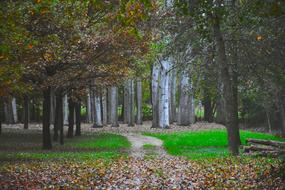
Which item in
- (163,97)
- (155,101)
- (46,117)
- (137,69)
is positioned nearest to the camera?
(46,117)

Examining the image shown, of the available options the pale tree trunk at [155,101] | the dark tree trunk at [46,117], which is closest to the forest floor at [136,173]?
the dark tree trunk at [46,117]

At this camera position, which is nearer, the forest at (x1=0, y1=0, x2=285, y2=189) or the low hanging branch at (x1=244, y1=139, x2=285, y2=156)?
the forest at (x1=0, y1=0, x2=285, y2=189)

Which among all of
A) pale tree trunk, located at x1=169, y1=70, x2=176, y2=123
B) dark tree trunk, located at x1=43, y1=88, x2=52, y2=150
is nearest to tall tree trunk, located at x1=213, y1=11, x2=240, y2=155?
dark tree trunk, located at x1=43, y1=88, x2=52, y2=150

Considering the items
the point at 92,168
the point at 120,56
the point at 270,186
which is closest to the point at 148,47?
the point at 120,56

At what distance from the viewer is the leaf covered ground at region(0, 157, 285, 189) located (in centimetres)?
1079

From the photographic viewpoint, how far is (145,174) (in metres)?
13.0

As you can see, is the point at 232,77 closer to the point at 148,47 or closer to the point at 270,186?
the point at 148,47

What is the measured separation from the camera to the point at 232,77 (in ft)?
70.3

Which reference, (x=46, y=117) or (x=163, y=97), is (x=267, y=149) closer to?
(x=46, y=117)

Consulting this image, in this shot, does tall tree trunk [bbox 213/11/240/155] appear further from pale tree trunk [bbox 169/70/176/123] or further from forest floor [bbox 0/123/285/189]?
pale tree trunk [bbox 169/70/176/123]

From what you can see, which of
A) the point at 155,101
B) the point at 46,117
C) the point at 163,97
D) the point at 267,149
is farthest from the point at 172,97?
the point at 267,149

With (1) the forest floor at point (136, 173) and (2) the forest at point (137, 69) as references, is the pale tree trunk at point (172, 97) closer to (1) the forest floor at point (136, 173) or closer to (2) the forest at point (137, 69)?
(2) the forest at point (137, 69)

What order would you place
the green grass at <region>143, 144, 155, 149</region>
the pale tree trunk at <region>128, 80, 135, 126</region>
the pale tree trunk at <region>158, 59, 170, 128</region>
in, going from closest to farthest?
the green grass at <region>143, 144, 155, 149</region>, the pale tree trunk at <region>158, 59, 170, 128</region>, the pale tree trunk at <region>128, 80, 135, 126</region>

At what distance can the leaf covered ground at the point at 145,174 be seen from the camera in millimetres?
10789
